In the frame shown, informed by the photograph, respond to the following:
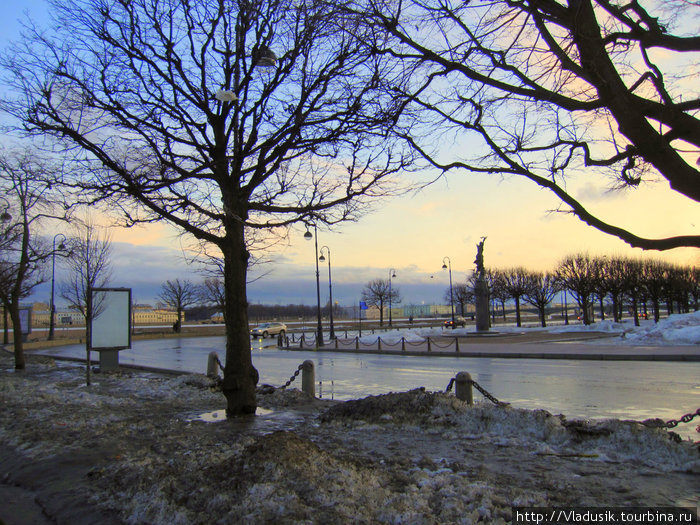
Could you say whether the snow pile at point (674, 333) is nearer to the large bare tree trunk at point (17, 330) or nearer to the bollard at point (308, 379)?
the bollard at point (308, 379)

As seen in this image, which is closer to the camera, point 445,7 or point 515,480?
point 515,480

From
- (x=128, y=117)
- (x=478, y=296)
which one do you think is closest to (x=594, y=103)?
(x=128, y=117)

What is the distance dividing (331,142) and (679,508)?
7.16m

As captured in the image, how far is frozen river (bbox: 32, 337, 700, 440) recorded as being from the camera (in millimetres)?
10258

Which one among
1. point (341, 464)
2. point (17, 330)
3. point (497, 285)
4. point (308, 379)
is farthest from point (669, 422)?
point (497, 285)

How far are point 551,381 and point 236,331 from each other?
32.1 ft

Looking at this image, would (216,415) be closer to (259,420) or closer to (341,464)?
(259,420)

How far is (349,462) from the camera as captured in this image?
5.48m

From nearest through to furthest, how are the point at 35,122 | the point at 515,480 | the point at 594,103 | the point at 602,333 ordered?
the point at 515,480, the point at 594,103, the point at 35,122, the point at 602,333

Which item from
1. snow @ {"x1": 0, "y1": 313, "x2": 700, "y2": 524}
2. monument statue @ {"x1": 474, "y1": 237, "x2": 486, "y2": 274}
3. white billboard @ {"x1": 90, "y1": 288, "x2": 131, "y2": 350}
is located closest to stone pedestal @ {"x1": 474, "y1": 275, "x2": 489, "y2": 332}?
monument statue @ {"x1": 474, "y1": 237, "x2": 486, "y2": 274}

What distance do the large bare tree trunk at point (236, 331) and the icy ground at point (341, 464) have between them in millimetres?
433

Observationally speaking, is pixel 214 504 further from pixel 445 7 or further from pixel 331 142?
pixel 331 142

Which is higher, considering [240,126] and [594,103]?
[240,126]

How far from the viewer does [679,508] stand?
13.8ft
